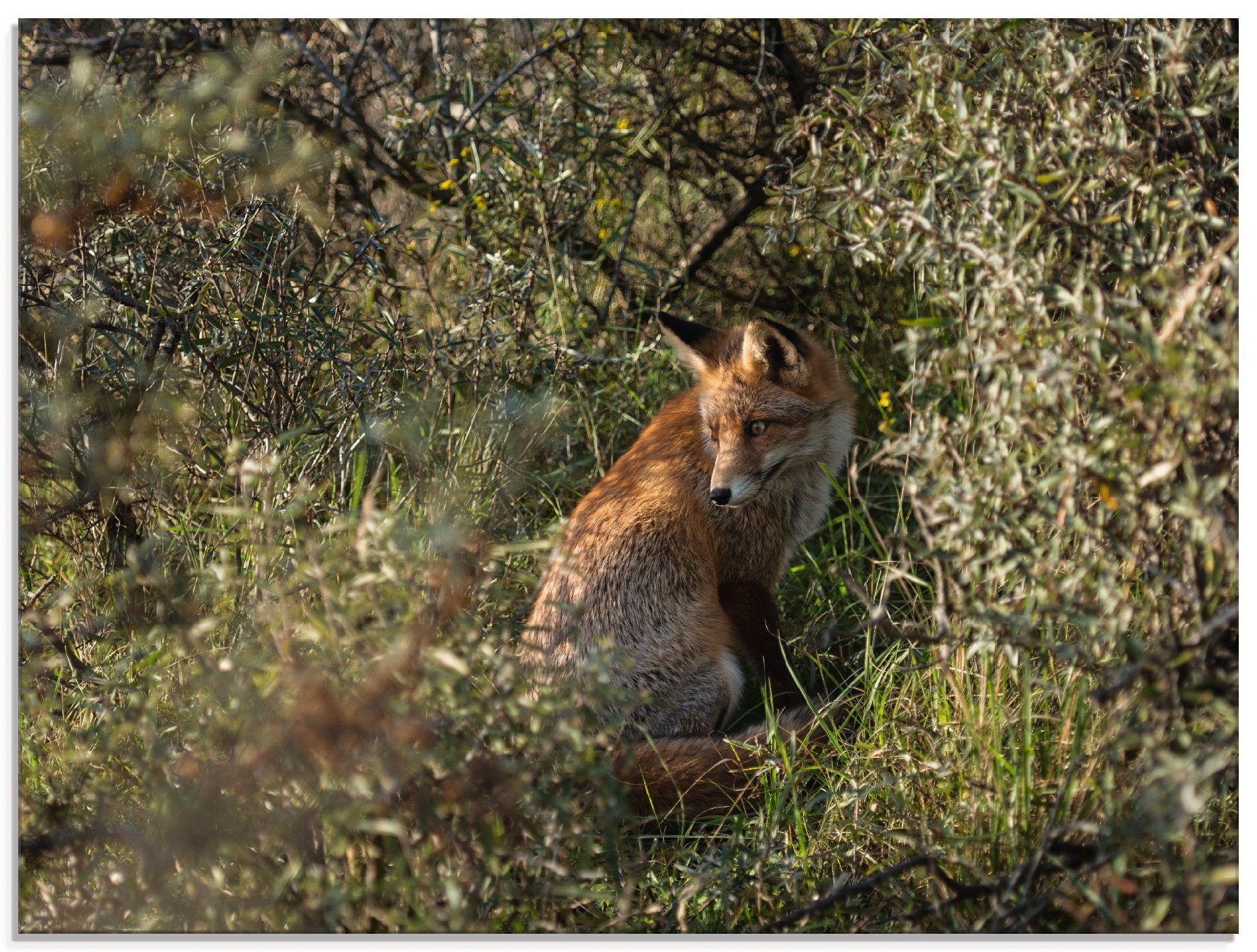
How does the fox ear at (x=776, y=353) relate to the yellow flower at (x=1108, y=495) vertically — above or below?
below

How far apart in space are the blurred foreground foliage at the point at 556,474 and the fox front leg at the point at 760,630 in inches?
10.1

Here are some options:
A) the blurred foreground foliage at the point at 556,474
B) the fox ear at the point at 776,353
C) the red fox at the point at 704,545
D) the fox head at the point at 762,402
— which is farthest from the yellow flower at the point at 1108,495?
the fox ear at the point at 776,353

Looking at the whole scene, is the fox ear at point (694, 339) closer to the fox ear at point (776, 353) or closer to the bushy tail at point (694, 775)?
the fox ear at point (776, 353)

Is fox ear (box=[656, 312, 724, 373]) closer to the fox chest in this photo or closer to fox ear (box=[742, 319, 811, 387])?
fox ear (box=[742, 319, 811, 387])

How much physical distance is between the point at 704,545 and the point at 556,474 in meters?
1.08

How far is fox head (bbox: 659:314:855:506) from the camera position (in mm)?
4176

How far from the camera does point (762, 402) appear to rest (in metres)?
4.31

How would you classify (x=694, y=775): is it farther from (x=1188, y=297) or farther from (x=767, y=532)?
(x=1188, y=297)

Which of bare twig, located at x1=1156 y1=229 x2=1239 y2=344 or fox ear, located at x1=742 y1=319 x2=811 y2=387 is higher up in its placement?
bare twig, located at x1=1156 y1=229 x2=1239 y2=344

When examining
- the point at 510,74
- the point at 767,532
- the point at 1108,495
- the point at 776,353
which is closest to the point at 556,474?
the point at 767,532

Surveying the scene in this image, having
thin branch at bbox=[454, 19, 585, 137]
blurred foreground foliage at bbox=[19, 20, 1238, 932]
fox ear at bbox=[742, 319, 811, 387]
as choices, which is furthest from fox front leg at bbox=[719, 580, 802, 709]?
thin branch at bbox=[454, 19, 585, 137]

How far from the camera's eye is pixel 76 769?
3143 millimetres

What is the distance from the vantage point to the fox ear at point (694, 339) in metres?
4.52
